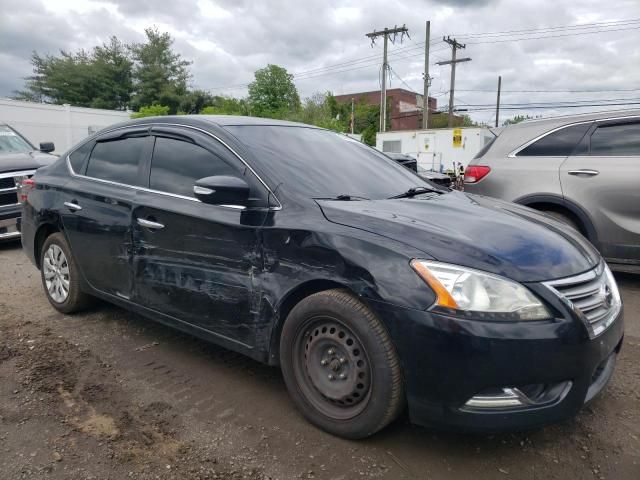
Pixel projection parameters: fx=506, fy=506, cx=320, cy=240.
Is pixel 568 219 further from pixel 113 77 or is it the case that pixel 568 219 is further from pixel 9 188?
pixel 113 77

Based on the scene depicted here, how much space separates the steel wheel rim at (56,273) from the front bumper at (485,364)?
2999mm

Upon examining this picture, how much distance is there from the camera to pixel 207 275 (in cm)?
288

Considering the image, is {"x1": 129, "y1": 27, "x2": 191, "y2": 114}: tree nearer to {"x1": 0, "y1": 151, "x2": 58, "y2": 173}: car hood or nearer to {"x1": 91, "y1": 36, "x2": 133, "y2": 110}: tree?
{"x1": 91, "y1": 36, "x2": 133, "y2": 110}: tree

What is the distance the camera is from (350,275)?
229cm

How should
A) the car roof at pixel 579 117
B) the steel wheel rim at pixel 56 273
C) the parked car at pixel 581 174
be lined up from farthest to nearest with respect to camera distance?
the car roof at pixel 579 117
the parked car at pixel 581 174
the steel wheel rim at pixel 56 273

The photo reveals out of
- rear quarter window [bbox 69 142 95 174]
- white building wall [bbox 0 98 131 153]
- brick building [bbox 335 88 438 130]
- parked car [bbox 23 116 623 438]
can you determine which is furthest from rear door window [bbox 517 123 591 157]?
brick building [bbox 335 88 438 130]

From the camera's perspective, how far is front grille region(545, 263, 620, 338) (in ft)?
7.09

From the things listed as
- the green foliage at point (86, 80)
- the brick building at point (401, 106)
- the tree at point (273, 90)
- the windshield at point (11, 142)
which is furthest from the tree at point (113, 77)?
the windshield at point (11, 142)

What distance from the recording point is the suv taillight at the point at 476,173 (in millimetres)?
5645

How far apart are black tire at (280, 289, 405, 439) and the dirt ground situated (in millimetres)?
132

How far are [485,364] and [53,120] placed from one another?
33.7m

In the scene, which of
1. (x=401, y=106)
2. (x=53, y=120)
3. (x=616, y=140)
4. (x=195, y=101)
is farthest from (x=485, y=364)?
(x=401, y=106)

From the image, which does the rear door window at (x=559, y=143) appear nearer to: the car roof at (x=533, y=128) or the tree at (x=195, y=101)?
the car roof at (x=533, y=128)

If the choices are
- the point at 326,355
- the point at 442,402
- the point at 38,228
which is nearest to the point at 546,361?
the point at 442,402
